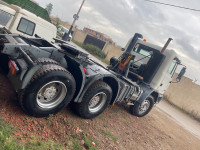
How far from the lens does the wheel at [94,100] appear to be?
168 inches

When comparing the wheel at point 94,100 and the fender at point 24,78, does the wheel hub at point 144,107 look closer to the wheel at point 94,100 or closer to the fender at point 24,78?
the wheel at point 94,100

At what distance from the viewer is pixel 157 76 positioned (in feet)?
21.6

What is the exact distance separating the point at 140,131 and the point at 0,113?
437 centimetres

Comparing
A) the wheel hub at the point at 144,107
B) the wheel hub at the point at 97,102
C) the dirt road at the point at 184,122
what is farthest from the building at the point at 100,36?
the wheel hub at the point at 97,102

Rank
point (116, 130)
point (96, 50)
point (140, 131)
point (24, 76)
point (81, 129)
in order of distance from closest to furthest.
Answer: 1. point (24, 76)
2. point (81, 129)
3. point (116, 130)
4. point (140, 131)
5. point (96, 50)

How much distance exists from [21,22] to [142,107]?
20.4 ft

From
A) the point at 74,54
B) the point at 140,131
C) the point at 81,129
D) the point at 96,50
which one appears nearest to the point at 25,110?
the point at 81,129

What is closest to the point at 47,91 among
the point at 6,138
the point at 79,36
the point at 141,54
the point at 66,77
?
the point at 66,77

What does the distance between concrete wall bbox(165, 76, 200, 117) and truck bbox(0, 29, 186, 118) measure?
32.7 ft

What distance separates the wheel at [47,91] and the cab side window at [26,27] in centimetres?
478

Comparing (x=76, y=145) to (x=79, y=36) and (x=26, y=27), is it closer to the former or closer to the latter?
(x=26, y=27)

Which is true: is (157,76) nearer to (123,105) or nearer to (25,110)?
(123,105)

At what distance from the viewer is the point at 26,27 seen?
24.6 feet

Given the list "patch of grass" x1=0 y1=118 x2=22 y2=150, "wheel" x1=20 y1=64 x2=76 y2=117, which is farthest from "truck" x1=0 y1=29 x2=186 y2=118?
"patch of grass" x1=0 y1=118 x2=22 y2=150
